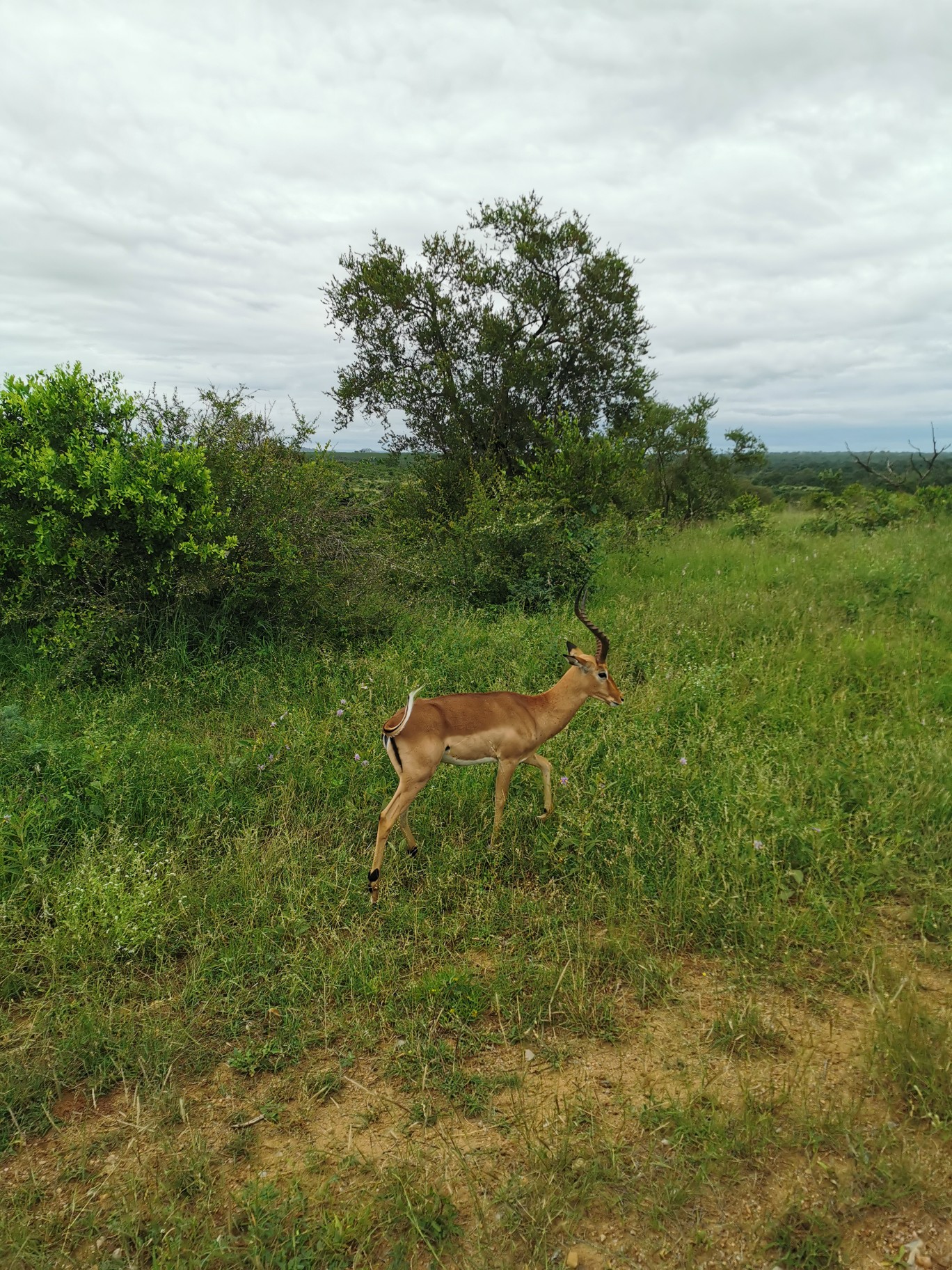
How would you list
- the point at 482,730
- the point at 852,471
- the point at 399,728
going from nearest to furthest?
1. the point at 399,728
2. the point at 482,730
3. the point at 852,471

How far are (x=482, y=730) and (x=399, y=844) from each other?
1071 mm

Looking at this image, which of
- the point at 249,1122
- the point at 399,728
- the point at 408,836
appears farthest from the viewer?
the point at 408,836

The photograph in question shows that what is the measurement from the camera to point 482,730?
4184mm

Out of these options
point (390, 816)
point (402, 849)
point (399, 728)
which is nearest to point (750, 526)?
point (402, 849)

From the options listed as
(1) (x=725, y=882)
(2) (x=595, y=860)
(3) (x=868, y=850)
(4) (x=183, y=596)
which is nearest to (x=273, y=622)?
(4) (x=183, y=596)

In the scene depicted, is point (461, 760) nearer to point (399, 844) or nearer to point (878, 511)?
point (399, 844)

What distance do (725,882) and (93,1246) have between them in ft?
10.8

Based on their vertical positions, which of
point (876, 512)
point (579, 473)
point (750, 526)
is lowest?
point (750, 526)

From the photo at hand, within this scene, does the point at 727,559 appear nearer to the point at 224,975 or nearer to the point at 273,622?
the point at 273,622

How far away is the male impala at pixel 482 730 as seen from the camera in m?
4.00

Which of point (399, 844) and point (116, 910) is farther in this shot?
point (399, 844)

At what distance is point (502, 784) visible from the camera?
4.39m

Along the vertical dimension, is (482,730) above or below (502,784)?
above

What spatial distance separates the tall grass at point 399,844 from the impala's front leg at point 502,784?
7.8 inches
